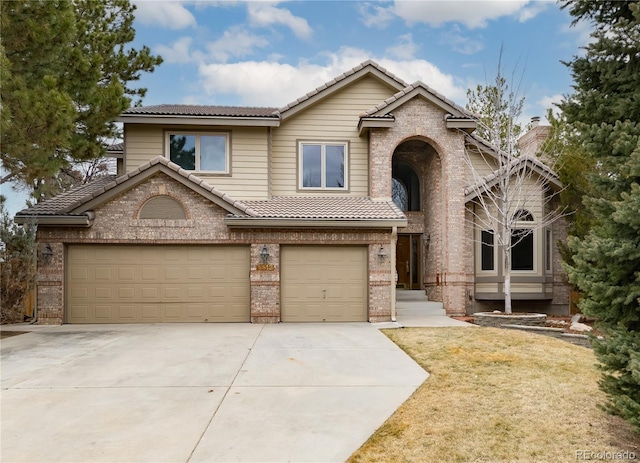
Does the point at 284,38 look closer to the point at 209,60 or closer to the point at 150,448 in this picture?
the point at 209,60

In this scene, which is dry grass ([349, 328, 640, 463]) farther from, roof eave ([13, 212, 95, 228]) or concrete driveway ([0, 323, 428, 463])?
roof eave ([13, 212, 95, 228])

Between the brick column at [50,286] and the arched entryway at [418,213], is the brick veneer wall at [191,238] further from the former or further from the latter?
the arched entryway at [418,213]

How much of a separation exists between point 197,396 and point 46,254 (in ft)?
28.1

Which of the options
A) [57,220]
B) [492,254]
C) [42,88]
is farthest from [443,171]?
[57,220]

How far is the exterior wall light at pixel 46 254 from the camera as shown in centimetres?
1148

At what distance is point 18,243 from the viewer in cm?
1156

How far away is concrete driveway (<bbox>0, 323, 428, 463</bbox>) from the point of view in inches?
165

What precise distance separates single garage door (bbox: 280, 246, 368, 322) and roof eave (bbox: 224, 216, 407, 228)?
82cm

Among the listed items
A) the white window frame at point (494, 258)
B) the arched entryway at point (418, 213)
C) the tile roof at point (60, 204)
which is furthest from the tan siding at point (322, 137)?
the tile roof at point (60, 204)

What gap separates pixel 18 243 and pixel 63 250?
1267 mm

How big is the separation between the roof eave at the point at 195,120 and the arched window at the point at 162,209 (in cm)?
311

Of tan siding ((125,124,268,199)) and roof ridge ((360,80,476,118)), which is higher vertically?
roof ridge ((360,80,476,118))

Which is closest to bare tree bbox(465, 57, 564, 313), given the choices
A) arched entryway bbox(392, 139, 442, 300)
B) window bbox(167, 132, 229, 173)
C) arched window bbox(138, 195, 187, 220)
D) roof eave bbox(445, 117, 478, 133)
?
roof eave bbox(445, 117, 478, 133)

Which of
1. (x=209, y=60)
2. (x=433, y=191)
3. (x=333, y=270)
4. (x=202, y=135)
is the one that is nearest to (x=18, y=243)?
(x=202, y=135)
